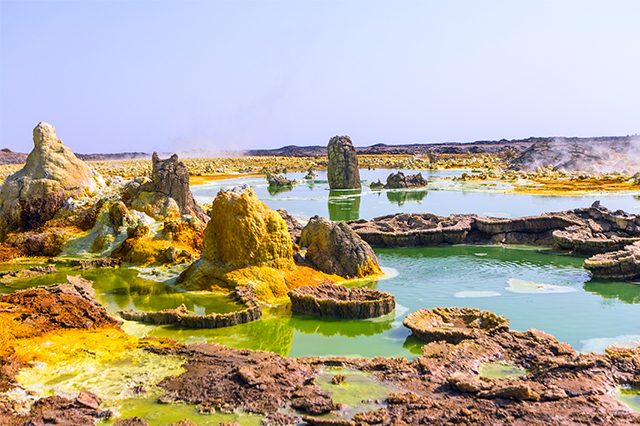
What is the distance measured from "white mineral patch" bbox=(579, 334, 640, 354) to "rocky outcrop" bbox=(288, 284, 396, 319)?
112 inches

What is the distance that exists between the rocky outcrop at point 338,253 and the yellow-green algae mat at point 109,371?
430 centimetres

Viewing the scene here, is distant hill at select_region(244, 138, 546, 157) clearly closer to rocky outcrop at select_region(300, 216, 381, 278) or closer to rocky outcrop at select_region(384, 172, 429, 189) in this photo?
rocky outcrop at select_region(384, 172, 429, 189)

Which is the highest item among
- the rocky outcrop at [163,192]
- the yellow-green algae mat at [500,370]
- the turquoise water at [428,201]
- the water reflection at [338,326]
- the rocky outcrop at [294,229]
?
the rocky outcrop at [163,192]

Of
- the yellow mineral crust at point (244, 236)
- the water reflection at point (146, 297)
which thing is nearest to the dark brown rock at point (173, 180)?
the water reflection at point (146, 297)

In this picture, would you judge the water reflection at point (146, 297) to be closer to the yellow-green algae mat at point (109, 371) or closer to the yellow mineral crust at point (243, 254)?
the yellow mineral crust at point (243, 254)

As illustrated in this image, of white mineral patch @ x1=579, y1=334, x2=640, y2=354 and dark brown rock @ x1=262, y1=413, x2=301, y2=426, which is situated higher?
dark brown rock @ x1=262, y1=413, x2=301, y2=426

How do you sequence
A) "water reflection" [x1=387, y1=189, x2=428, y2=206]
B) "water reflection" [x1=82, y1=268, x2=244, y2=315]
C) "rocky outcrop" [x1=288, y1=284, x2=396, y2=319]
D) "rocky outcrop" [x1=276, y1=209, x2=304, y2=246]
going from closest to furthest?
"rocky outcrop" [x1=288, y1=284, x2=396, y2=319], "water reflection" [x1=82, y1=268, x2=244, y2=315], "rocky outcrop" [x1=276, y1=209, x2=304, y2=246], "water reflection" [x1=387, y1=189, x2=428, y2=206]

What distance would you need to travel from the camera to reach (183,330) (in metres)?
7.49

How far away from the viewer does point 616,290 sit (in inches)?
396

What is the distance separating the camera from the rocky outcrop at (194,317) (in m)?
7.57

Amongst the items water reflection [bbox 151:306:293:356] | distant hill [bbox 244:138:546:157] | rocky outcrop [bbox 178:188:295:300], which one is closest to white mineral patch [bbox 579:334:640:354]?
water reflection [bbox 151:306:293:356]

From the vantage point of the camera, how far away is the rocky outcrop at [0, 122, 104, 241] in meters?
13.0

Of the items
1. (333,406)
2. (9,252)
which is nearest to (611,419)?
(333,406)

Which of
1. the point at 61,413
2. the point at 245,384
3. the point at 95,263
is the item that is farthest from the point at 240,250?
the point at 61,413
